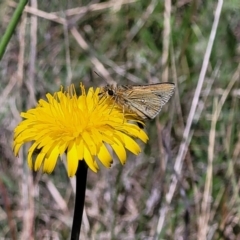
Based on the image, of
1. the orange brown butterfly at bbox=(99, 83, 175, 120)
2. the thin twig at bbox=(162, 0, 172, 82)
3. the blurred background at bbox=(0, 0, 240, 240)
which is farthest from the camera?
the thin twig at bbox=(162, 0, 172, 82)

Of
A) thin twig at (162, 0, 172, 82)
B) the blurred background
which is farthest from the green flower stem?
thin twig at (162, 0, 172, 82)

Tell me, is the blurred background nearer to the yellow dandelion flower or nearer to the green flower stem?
the yellow dandelion flower

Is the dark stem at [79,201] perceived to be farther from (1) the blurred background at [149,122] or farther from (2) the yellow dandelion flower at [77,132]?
(1) the blurred background at [149,122]

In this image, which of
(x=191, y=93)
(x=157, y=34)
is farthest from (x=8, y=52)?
(x=191, y=93)

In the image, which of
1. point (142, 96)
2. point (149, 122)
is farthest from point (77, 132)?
point (149, 122)

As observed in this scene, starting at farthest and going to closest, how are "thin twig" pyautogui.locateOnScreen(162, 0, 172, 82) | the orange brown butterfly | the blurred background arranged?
1. "thin twig" pyautogui.locateOnScreen(162, 0, 172, 82)
2. the blurred background
3. the orange brown butterfly

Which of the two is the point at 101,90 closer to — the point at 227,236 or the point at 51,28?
the point at 227,236

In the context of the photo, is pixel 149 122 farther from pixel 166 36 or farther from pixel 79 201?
pixel 79 201
